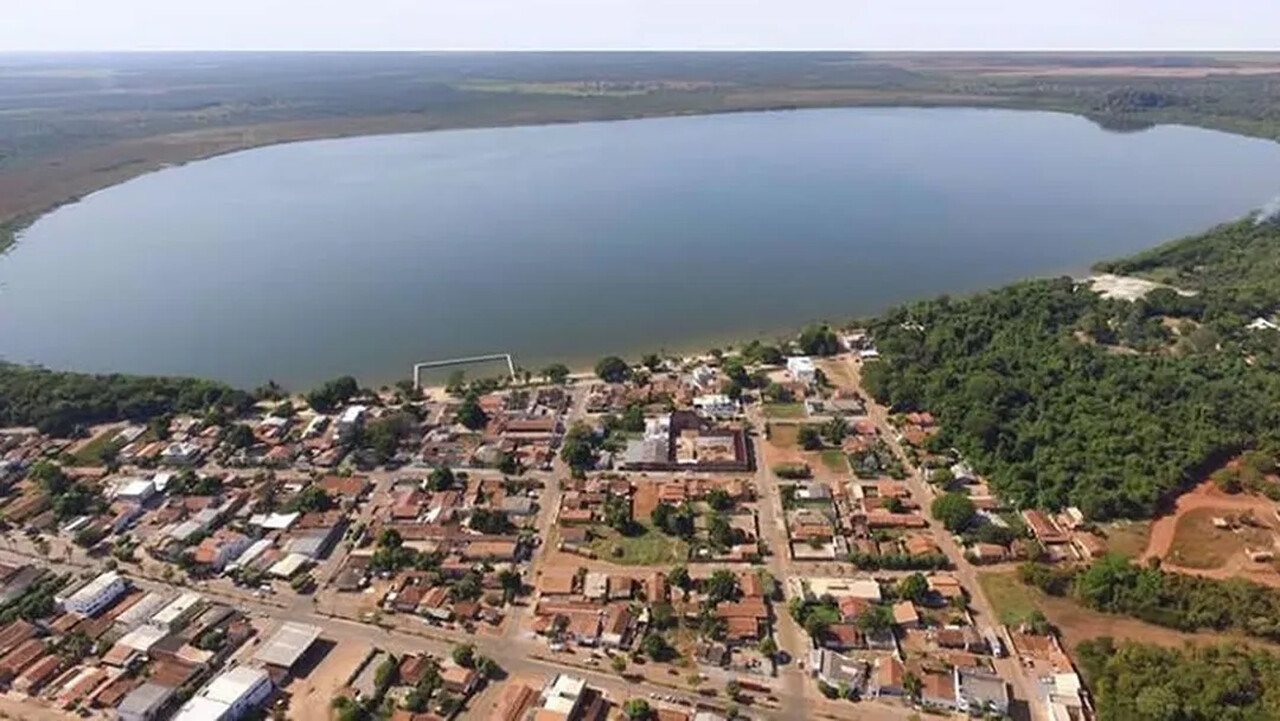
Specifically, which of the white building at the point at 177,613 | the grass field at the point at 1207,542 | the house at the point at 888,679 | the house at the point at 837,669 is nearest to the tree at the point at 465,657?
the white building at the point at 177,613

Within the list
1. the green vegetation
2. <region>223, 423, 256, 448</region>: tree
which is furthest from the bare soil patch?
the green vegetation

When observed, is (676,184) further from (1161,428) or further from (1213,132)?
(1213,132)

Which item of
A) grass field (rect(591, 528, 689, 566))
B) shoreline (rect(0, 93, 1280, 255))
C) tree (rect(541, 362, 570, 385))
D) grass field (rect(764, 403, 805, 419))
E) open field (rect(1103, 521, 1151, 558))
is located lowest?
grass field (rect(591, 528, 689, 566))

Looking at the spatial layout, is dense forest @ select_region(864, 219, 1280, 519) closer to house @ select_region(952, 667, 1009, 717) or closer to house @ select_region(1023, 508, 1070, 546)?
house @ select_region(1023, 508, 1070, 546)

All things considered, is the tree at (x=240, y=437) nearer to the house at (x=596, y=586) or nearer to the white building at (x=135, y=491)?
the white building at (x=135, y=491)

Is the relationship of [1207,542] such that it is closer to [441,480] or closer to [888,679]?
[888,679]

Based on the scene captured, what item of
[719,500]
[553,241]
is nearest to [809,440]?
[719,500]

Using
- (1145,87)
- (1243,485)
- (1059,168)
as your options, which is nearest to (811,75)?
(1145,87)
